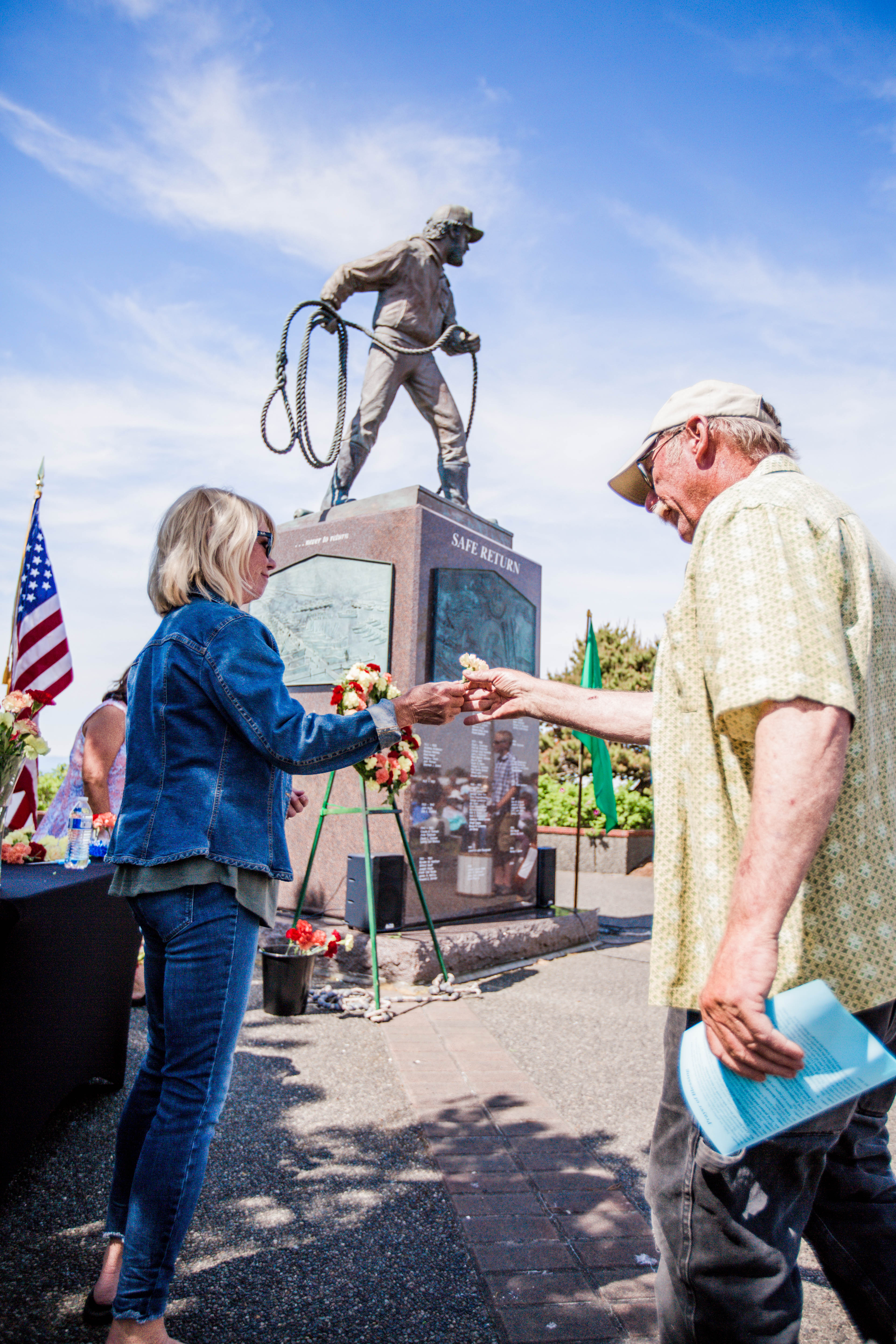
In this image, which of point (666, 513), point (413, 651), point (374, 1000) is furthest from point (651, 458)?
point (413, 651)

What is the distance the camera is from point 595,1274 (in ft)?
7.56

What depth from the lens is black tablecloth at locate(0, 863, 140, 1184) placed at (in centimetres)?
231

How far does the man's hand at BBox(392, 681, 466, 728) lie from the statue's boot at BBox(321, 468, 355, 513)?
16.3ft

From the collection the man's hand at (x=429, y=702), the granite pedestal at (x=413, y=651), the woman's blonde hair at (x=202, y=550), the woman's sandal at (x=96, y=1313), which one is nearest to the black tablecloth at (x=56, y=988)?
the woman's sandal at (x=96, y=1313)

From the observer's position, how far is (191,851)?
6.07 ft

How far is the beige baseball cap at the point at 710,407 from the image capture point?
1731mm

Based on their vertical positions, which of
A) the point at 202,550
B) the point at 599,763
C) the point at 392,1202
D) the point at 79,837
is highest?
the point at 202,550

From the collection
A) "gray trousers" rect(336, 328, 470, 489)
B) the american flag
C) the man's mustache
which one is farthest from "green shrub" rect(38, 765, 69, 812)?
the man's mustache

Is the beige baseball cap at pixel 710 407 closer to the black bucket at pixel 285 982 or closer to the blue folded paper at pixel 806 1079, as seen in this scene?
the blue folded paper at pixel 806 1079

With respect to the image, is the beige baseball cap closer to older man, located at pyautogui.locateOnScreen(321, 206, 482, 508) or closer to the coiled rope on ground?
the coiled rope on ground

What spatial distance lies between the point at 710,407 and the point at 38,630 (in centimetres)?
655

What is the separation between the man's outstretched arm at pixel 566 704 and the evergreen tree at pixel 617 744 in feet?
50.8

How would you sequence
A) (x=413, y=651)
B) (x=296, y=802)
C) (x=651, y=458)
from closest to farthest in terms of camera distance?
(x=651, y=458) → (x=296, y=802) → (x=413, y=651)

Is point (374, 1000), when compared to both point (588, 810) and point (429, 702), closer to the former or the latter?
point (429, 702)
